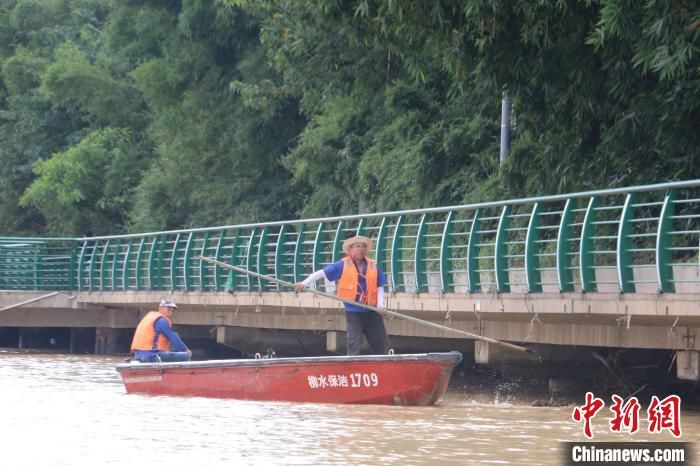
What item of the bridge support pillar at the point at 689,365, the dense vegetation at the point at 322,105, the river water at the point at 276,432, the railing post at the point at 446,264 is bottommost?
the river water at the point at 276,432

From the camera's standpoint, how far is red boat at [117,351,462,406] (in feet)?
53.0

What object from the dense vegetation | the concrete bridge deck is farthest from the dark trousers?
the dense vegetation

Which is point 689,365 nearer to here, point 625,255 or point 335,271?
point 625,255

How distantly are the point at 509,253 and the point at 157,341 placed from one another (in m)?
7.44

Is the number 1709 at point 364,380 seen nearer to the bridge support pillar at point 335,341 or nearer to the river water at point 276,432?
the river water at point 276,432

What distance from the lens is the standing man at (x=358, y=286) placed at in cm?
1711

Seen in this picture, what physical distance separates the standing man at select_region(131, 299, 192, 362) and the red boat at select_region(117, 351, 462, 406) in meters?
0.46

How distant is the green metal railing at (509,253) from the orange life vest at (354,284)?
Result: 5.13 feet

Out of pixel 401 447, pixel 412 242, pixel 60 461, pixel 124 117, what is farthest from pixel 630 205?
pixel 124 117

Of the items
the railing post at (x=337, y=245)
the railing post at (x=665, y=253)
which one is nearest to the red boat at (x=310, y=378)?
the railing post at (x=665, y=253)

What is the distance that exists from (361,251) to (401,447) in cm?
485

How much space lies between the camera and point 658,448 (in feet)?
39.7

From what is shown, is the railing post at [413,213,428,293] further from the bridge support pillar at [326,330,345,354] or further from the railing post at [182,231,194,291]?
the railing post at [182,231,194,291]

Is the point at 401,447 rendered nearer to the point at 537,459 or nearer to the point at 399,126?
the point at 537,459
